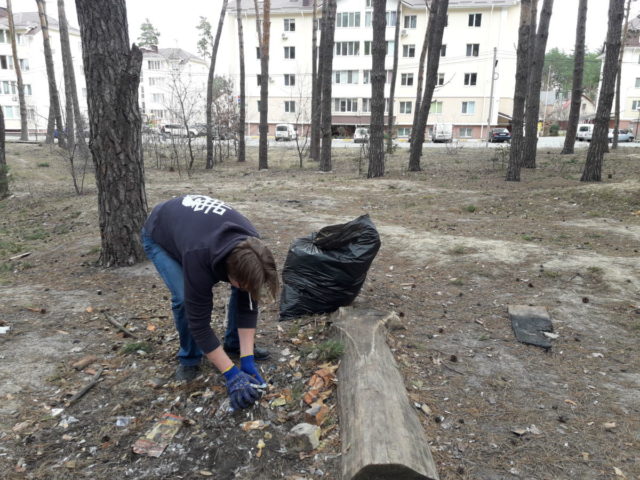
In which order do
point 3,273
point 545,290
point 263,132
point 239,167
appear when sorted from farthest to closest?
point 239,167
point 263,132
point 3,273
point 545,290

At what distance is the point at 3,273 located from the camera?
521 cm

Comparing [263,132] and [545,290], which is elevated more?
[263,132]

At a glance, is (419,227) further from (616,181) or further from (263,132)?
(263,132)

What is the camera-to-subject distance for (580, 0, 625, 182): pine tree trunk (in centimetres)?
945

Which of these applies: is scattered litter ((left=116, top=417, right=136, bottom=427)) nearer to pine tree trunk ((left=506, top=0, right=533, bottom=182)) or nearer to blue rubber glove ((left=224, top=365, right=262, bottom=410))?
blue rubber glove ((left=224, top=365, right=262, bottom=410))

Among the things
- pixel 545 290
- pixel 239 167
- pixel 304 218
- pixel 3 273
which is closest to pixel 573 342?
pixel 545 290

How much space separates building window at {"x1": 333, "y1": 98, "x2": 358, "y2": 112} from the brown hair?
1531 inches

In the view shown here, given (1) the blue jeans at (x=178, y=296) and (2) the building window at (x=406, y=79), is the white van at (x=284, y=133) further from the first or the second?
(1) the blue jeans at (x=178, y=296)

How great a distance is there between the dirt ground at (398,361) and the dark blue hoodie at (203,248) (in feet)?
1.82

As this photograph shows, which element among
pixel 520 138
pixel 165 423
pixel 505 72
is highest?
pixel 505 72

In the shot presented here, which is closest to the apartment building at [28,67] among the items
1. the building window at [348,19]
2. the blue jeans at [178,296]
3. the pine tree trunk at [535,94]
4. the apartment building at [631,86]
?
the building window at [348,19]

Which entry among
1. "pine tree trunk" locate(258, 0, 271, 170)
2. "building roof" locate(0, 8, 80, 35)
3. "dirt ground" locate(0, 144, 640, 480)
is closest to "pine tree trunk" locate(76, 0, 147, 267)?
"dirt ground" locate(0, 144, 640, 480)

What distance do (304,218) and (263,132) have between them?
32.6 feet

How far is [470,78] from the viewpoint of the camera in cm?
3709
